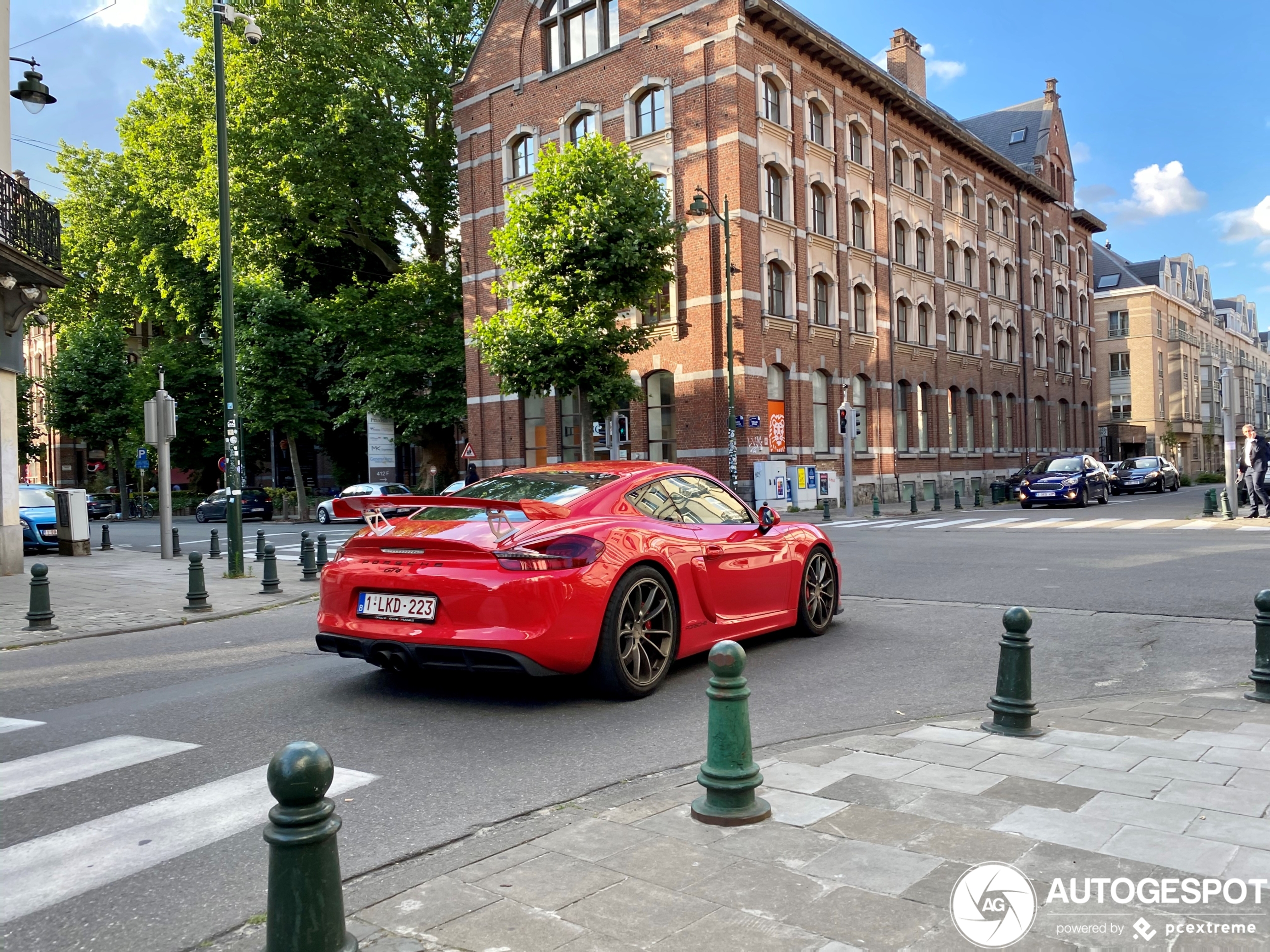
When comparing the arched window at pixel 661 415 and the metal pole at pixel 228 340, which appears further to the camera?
the arched window at pixel 661 415

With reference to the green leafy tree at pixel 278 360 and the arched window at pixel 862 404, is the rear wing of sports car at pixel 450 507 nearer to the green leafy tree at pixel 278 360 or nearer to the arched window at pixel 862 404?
the arched window at pixel 862 404

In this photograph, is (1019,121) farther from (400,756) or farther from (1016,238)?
(400,756)

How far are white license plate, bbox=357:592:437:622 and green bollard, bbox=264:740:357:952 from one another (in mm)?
3078

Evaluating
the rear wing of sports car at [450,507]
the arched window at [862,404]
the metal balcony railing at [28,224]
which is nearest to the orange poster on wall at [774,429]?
the arched window at [862,404]

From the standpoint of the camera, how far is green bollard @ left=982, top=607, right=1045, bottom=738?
495cm

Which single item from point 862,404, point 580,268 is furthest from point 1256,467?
point 580,268

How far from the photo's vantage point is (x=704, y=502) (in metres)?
7.08

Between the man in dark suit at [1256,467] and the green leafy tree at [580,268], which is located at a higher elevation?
the green leafy tree at [580,268]

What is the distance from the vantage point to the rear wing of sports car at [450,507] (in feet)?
18.2

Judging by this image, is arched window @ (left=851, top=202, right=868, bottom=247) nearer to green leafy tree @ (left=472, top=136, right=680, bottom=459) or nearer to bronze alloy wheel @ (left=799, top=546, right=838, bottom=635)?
green leafy tree @ (left=472, top=136, right=680, bottom=459)

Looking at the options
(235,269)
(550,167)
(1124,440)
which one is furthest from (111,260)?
(1124,440)

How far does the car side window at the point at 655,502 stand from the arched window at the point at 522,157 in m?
29.9

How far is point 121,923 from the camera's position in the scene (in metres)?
3.05

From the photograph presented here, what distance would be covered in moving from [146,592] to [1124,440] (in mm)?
73080
